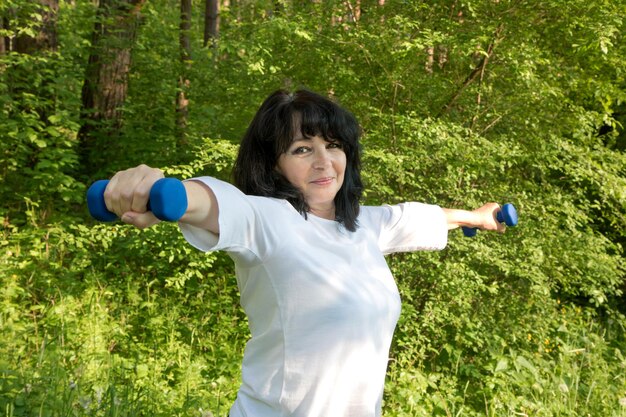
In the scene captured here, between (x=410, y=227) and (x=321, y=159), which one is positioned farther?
(x=410, y=227)

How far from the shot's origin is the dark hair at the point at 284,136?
74.4 inches

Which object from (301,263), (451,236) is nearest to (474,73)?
(451,236)

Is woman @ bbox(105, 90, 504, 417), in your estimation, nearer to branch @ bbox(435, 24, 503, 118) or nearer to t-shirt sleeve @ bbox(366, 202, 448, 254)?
t-shirt sleeve @ bbox(366, 202, 448, 254)

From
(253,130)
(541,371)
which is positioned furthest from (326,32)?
(253,130)

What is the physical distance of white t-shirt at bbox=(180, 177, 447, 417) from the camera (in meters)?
1.66

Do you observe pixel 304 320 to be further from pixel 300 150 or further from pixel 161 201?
pixel 161 201

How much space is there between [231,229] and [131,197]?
308mm

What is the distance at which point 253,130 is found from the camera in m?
1.97

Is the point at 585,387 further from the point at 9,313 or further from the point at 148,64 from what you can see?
the point at 148,64

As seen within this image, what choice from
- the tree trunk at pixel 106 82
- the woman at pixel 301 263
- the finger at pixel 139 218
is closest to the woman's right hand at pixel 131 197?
the finger at pixel 139 218

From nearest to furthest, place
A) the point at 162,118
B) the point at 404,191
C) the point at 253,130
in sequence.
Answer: the point at 253,130
the point at 404,191
the point at 162,118

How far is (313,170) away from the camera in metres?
1.90

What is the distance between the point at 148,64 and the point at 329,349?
6.45 metres

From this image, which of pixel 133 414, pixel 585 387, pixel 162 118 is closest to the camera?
pixel 133 414
